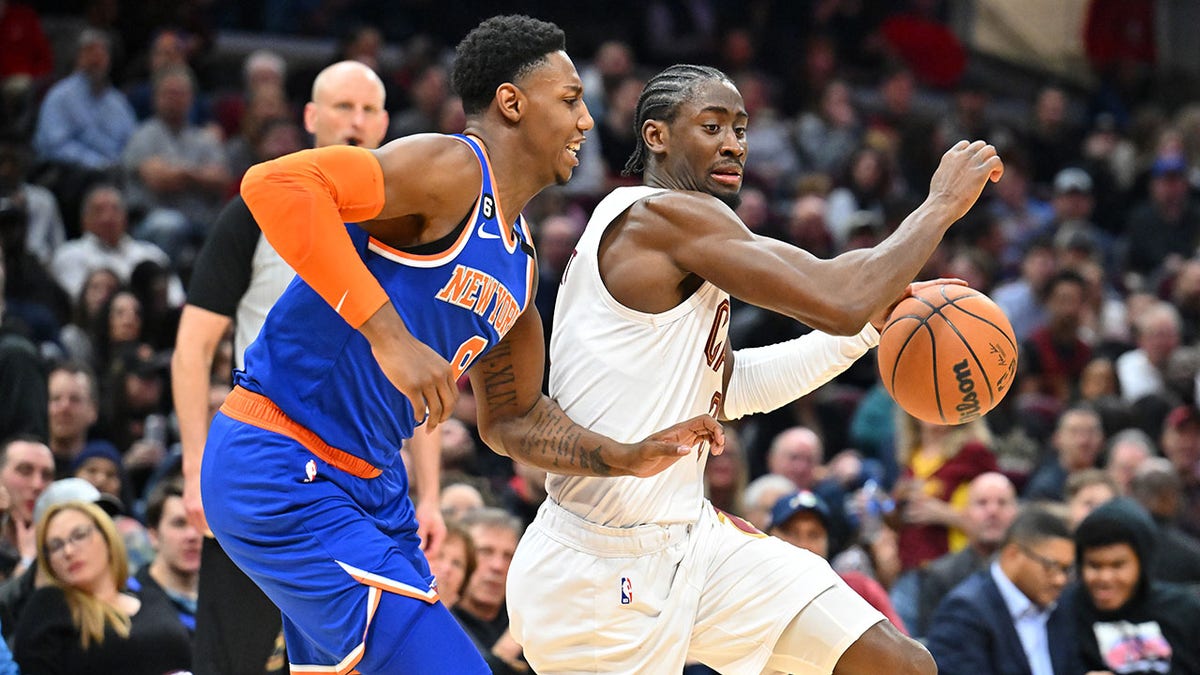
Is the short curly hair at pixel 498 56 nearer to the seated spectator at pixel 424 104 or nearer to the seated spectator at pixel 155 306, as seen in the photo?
the seated spectator at pixel 155 306

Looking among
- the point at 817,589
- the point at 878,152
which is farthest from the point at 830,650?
the point at 878,152

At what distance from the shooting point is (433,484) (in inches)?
211

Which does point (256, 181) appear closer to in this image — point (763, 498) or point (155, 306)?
point (763, 498)

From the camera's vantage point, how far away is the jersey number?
4102mm

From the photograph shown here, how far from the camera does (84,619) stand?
21.0 feet

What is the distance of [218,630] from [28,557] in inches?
112

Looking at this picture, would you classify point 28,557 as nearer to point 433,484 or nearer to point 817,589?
point 433,484

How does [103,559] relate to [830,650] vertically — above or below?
below

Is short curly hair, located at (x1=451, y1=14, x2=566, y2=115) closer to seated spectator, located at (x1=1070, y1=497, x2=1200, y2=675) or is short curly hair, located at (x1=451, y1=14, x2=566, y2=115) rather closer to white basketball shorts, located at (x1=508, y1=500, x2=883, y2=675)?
white basketball shorts, located at (x1=508, y1=500, x2=883, y2=675)

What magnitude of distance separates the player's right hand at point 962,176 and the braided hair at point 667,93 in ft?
2.61

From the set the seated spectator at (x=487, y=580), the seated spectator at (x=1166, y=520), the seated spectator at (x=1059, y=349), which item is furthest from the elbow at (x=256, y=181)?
the seated spectator at (x=1059, y=349)

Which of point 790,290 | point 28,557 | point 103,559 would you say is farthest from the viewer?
point 28,557

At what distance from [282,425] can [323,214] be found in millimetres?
569

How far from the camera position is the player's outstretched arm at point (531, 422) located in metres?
4.38
